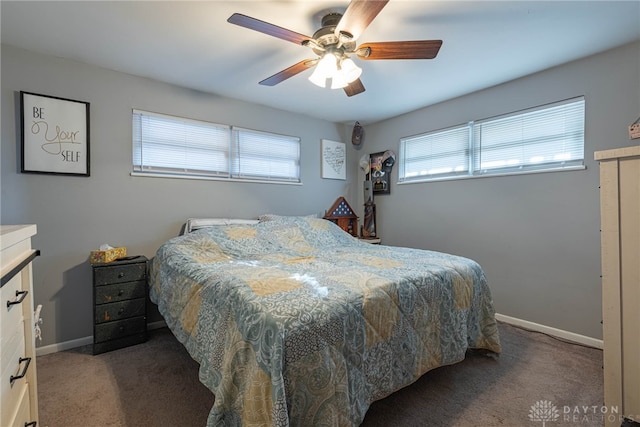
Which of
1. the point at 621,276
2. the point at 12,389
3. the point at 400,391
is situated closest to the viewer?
the point at 12,389

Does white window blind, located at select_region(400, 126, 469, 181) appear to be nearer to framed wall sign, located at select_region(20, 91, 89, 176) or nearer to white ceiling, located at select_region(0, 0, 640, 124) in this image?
white ceiling, located at select_region(0, 0, 640, 124)

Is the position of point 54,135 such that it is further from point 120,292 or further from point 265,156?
point 265,156

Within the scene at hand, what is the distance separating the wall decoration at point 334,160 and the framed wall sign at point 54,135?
8.46 ft

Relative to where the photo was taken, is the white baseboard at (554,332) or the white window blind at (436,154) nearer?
the white baseboard at (554,332)

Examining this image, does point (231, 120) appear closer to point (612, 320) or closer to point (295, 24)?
point (295, 24)

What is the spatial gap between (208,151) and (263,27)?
5.85 feet

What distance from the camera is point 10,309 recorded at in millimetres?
870

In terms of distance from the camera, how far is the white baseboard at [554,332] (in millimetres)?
2297

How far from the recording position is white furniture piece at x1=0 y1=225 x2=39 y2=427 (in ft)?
2.58

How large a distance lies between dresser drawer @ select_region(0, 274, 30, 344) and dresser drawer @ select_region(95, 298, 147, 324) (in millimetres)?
1380

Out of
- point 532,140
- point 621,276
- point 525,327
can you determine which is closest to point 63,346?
point 621,276

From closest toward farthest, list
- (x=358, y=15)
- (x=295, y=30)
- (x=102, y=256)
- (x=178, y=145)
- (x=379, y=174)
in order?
1. (x=358, y=15)
2. (x=295, y=30)
3. (x=102, y=256)
4. (x=178, y=145)
5. (x=379, y=174)

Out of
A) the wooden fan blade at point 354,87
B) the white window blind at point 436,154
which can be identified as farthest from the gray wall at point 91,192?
the white window blind at point 436,154

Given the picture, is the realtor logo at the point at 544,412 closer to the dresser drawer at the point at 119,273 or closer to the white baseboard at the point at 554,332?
the white baseboard at the point at 554,332
